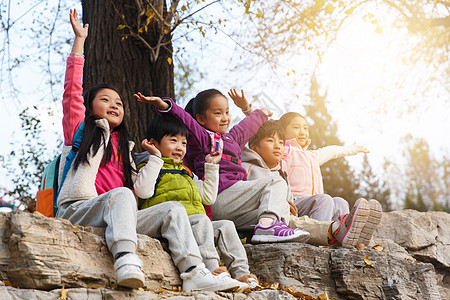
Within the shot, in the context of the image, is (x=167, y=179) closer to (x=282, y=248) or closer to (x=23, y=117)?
(x=282, y=248)

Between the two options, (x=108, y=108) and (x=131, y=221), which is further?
(x=108, y=108)

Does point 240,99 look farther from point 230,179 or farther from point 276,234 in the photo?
point 276,234

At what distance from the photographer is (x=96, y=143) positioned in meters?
3.72

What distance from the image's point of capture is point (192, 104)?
5.16 m

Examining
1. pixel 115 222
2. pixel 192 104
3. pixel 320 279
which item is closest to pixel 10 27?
pixel 192 104

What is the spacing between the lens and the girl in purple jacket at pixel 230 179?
13.9 feet

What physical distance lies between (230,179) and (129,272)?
1924 mm

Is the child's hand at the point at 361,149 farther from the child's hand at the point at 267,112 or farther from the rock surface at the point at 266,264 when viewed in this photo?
the child's hand at the point at 267,112

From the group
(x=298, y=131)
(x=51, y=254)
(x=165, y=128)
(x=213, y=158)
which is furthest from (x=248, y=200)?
(x=51, y=254)

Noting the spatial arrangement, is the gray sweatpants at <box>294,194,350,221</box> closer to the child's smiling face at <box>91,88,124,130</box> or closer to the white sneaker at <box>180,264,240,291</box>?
the white sneaker at <box>180,264,240,291</box>

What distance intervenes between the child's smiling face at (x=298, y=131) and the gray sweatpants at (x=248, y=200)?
150 cm

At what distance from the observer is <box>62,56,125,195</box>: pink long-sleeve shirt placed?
3795 mm

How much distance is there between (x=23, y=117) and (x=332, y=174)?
1433cm

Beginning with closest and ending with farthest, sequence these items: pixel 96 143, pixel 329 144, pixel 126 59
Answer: pixel 96 143 → pixel 126 59 → pixel 329 144
